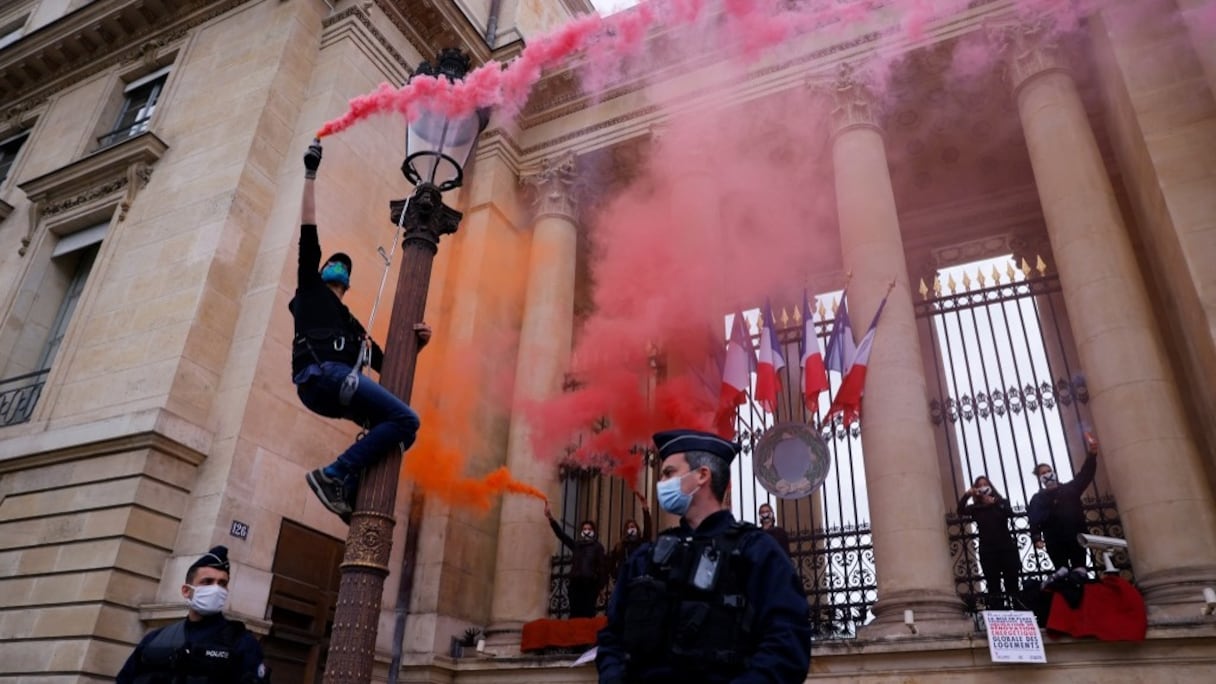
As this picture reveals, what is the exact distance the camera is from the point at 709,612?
9.68ft

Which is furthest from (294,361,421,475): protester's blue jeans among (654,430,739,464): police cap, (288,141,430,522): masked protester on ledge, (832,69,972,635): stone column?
(832,69,972,635): stone column

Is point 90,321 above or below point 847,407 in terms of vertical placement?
above

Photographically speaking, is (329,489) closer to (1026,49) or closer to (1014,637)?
(1014,637)

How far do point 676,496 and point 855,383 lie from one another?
7.49 metres

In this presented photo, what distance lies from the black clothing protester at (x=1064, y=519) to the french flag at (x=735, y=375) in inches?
156

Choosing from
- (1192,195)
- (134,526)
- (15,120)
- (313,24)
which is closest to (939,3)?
(1192,195)

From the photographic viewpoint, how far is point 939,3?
1218cm

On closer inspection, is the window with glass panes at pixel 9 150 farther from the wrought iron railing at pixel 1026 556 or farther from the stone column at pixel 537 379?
the wrought iron railing at pixel 1026 556

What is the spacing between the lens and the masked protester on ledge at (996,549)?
9234 mm

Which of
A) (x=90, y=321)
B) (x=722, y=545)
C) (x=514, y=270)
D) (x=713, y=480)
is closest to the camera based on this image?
(x=722, y=545)

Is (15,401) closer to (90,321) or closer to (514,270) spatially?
(90,321)

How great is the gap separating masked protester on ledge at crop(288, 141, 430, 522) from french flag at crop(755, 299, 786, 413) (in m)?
7.26

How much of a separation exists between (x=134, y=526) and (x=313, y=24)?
8.70 metres

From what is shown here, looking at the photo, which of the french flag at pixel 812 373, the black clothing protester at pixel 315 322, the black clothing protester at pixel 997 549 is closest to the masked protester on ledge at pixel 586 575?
the french flag at pixel 812 373
